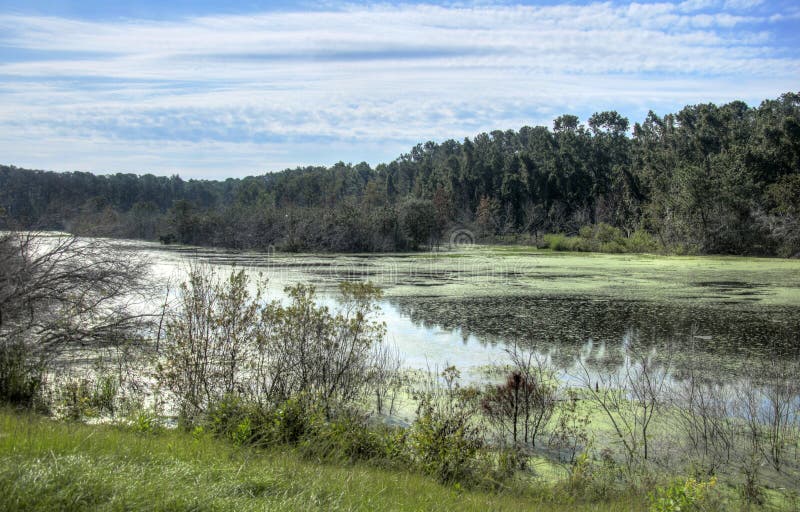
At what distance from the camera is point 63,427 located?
5.01m

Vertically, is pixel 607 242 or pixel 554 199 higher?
pixel 554 199

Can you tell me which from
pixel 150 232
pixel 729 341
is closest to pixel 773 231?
pixel 729 341

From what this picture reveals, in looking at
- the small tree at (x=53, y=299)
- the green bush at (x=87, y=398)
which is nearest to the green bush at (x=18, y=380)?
the small tree at (x=53, y=299)

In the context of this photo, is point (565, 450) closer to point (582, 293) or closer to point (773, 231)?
point (582, 293)

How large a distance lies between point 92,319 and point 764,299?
16770 millimetres

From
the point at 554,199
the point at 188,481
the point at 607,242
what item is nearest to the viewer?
the point at 188,481

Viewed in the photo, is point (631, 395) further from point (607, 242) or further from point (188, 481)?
point (607, 242)

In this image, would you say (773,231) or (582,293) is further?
(773,231)

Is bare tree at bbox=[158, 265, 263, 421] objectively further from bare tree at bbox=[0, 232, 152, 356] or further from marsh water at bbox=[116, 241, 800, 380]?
bare tree at bbox=[0, 232, 152, 356]

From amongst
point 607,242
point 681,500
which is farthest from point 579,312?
point 607,242

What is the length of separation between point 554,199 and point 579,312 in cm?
4936

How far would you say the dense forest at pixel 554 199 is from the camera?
3753 centimetres

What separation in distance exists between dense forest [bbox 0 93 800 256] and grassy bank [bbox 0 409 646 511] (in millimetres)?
6055

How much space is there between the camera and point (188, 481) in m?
3.68
